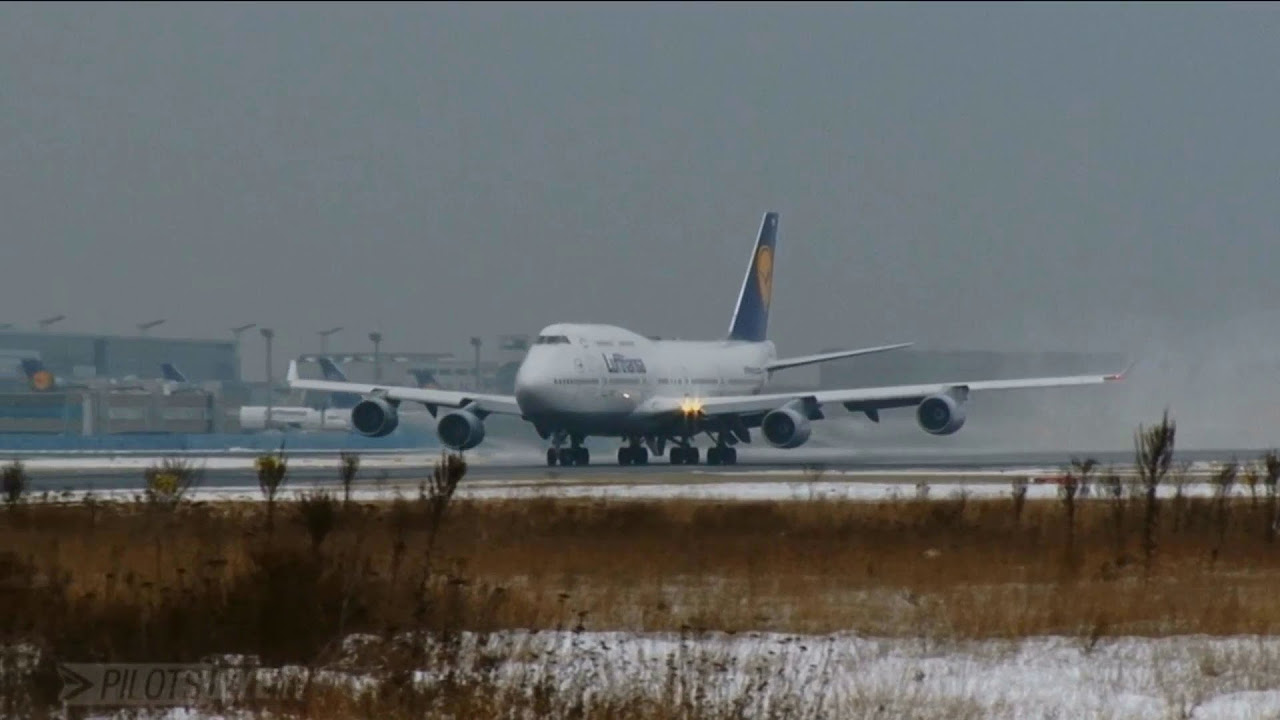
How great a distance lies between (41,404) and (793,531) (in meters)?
105

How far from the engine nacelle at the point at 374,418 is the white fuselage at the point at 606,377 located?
4.50 metres

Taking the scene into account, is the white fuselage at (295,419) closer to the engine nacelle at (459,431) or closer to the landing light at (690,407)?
the engine nacelle at (459,431)

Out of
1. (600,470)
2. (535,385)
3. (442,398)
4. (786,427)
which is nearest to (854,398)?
(786,427)

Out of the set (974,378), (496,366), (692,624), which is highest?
(496,366)

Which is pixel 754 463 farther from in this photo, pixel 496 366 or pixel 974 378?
pixel 496 366

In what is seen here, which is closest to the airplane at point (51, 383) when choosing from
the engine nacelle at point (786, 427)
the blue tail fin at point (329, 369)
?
the blue tail fin at point (329, 369)

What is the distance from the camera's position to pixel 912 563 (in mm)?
23562

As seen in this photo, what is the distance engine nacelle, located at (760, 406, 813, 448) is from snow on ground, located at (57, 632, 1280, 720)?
43.4 metres

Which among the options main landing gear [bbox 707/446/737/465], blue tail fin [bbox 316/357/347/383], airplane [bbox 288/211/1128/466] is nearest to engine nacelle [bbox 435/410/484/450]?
airplane [bbox 288/211/1128/466]

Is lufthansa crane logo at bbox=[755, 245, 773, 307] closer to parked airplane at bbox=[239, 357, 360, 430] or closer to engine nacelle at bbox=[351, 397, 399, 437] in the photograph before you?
engine nacelle at bbox=[351, 397, 399, 437]

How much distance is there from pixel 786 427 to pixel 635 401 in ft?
18.4

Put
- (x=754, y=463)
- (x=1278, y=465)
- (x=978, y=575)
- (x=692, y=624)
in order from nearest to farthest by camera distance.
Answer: (x=692, y=624), (x=978, y=575), (x=1278, y=465), (x=754, y=463)

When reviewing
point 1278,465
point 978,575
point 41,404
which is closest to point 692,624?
point 978,575

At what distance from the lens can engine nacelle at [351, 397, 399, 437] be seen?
6191 cm
